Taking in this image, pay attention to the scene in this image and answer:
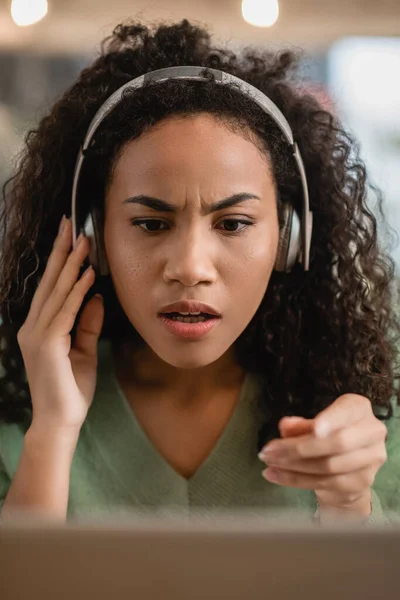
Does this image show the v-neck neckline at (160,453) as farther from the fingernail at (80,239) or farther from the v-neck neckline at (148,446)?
the fingernail at (80,239)

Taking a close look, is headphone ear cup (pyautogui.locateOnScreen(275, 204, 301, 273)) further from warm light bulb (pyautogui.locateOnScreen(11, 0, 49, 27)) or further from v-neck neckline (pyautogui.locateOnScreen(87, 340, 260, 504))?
warm light bulb (pyautogui.locateOnScreen(11, 0, 49, 27))

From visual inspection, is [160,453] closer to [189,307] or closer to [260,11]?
[189,307]

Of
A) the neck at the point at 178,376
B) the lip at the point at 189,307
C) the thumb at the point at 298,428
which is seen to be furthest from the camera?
the neck at the point at 178,376

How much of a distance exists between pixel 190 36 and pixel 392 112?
0.28 m

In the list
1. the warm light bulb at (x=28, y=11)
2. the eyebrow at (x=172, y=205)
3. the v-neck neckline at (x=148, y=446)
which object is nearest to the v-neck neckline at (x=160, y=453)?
the v-neck neckline at (x=148, y=446)

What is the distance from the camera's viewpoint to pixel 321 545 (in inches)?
17.5

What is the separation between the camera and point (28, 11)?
96cm

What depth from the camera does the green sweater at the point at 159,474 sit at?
0.95 metres

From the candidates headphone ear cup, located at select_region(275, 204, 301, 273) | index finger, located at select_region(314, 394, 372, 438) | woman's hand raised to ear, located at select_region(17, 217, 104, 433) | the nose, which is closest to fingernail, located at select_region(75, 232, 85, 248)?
woman's hand raised to ear, located at select_region(17, 217, 104, 433)

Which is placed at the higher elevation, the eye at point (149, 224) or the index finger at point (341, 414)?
the eye at point (149, 224)

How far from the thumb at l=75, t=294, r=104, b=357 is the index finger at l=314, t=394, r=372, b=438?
1.02 feet

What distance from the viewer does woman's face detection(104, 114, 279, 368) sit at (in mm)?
868

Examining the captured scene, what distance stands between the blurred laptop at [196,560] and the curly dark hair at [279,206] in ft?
1.73

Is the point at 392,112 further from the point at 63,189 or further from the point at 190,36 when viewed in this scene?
the point at 63,189
